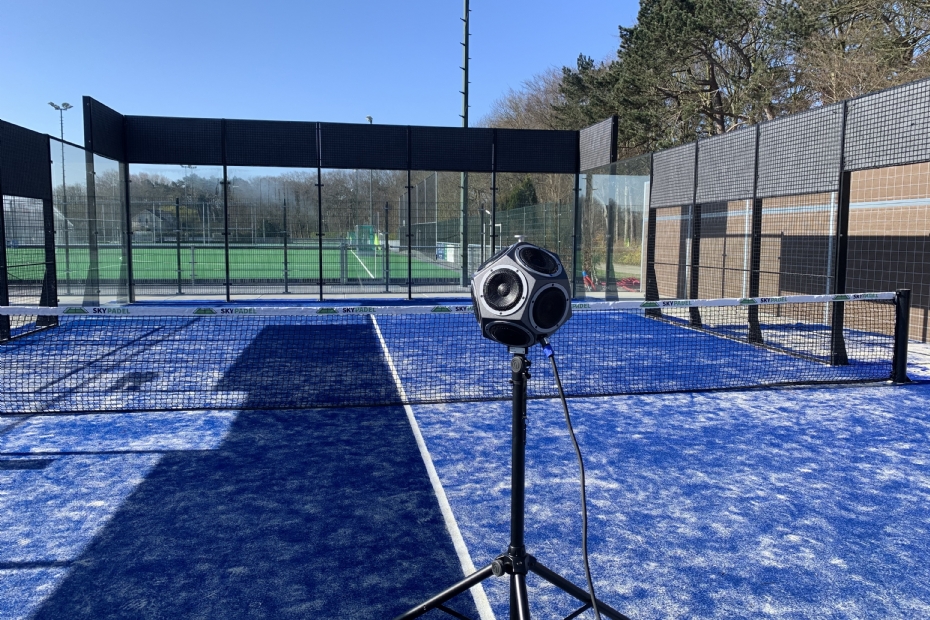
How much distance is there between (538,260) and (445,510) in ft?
7.86

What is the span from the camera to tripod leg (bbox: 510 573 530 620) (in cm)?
285

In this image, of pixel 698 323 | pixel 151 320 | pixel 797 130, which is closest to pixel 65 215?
pixel 151 320

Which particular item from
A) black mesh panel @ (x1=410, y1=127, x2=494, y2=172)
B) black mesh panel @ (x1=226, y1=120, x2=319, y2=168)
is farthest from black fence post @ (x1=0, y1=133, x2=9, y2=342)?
black mesh panel @ (x1=410, y1=127, x2=494, y2=172)

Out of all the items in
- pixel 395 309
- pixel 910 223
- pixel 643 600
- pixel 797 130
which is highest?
pixel 797 130

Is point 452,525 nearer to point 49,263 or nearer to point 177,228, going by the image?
point 49,263

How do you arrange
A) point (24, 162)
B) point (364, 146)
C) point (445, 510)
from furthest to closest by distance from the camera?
point (364, 146) → point (24, 162) → point (445, 510)

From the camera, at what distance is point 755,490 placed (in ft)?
16.9

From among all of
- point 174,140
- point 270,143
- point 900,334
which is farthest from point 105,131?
point 900,334

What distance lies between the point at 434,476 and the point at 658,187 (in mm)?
10515

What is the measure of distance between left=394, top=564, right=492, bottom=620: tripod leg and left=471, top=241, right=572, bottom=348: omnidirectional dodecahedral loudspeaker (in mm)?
1041

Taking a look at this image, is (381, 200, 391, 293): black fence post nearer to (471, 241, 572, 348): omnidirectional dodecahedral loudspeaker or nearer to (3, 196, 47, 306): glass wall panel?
(3, 196, 47, 306): glass wall panel

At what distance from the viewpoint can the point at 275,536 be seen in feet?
14.2

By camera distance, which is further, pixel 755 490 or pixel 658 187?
pixel 658 187

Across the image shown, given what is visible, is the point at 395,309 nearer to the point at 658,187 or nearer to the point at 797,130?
the point at 797,130
